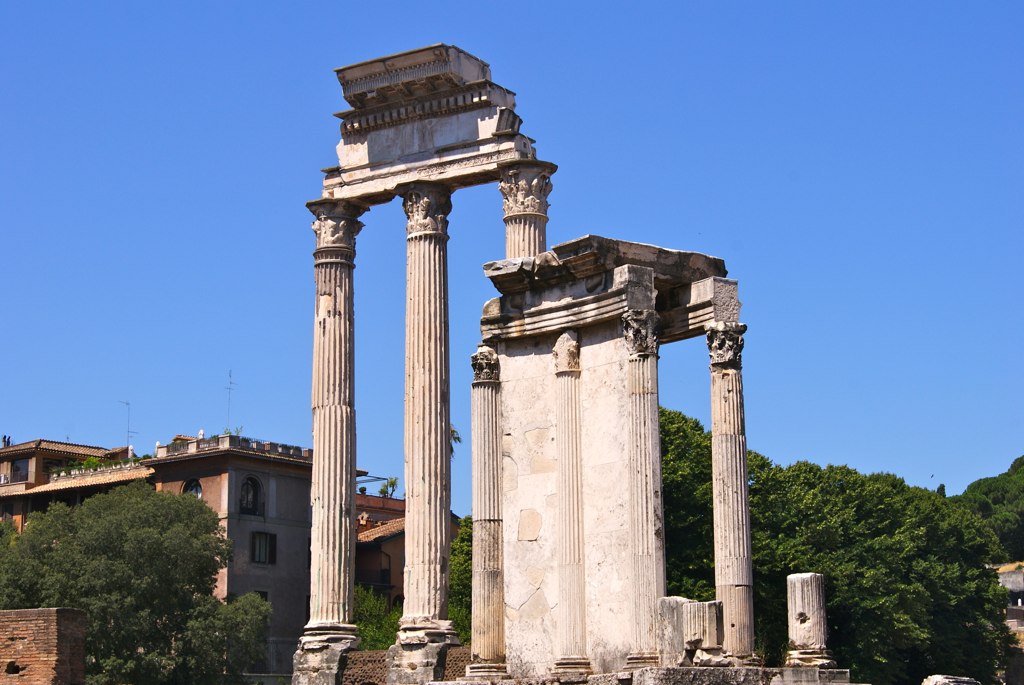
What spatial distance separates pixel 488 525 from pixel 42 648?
11.0 metres

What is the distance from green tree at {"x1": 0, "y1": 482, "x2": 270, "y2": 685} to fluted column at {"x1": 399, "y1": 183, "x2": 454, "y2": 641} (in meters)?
16.6

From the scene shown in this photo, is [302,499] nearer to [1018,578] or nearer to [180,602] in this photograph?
[180,602]

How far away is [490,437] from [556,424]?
3.47 feet

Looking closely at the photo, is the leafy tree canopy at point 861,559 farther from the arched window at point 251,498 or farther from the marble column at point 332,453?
the arched window at point 251,498

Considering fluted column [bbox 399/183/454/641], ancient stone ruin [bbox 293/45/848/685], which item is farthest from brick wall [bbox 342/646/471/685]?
ancient stone ruin [bbox 293/45/848/685]

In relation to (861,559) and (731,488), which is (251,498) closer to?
(861,559)

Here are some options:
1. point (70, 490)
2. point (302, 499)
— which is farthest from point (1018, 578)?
point (70, 490)

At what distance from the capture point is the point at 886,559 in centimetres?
5325

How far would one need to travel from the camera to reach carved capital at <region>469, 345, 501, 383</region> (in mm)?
17781

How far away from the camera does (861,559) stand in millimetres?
52875

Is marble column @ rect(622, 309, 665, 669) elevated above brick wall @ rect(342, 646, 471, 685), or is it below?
above

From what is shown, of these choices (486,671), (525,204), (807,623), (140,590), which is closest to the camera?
(486,671)

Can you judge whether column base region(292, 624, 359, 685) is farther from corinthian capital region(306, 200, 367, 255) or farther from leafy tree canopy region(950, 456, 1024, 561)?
leafy tree canopy region(950, 456, 1024, 561)

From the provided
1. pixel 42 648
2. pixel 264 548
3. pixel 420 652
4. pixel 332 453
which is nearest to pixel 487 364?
pixel 42 648
